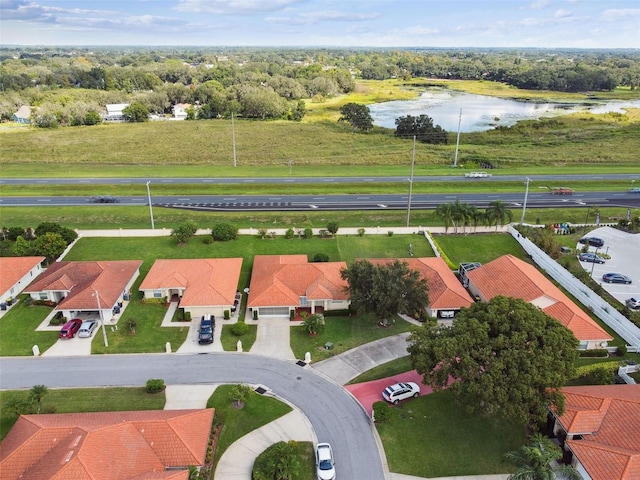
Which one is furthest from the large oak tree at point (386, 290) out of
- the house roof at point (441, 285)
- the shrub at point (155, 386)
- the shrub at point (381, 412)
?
the shrub at point (155, 386)

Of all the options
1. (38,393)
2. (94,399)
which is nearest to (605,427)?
(94,399)

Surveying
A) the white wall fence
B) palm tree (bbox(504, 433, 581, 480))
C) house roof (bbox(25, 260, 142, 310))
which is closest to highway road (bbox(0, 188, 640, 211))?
the white wall fence

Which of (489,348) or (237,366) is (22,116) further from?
(489,348)

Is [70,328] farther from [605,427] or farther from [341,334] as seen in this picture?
[605,427]

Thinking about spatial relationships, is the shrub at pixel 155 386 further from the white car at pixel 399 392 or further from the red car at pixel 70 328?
the white car at pixel 399 392

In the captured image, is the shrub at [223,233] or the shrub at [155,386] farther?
the shrub at [223,233]

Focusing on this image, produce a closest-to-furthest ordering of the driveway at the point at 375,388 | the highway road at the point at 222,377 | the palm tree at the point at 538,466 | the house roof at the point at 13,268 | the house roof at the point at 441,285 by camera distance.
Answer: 1. the palm tree at the point at 538,466
2. the highway road at the point at 222,377
3. the driveway at the point at 375,388
4. the house roof at the point at 441,285
5. the house roof at the point at 13,268
